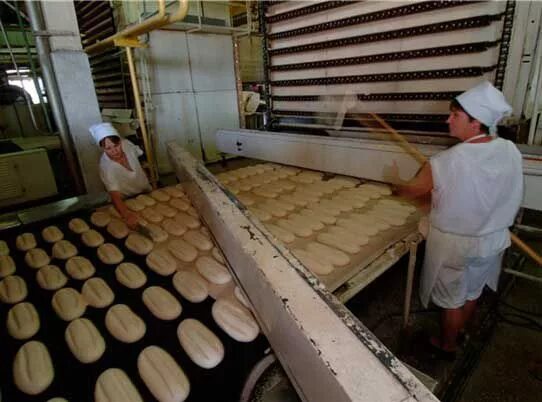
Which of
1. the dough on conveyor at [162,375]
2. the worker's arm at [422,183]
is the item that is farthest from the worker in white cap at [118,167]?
the worker's arm at [422,183]

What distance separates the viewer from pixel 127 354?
42.9 inches

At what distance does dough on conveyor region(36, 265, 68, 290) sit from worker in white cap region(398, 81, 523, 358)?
1829 millimetres

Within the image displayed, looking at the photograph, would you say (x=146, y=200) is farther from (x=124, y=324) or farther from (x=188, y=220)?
(x=124, y=324)

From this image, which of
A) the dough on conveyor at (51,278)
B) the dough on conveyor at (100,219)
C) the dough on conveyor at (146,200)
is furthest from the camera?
the dough on conveyor at (146,200)

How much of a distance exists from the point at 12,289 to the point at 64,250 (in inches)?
13.3

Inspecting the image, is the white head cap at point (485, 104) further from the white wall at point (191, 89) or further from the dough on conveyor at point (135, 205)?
the white wall at point (191, 89)

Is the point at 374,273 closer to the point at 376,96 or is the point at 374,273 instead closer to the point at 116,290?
the point at 116,290

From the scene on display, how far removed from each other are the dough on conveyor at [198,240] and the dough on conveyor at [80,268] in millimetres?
488

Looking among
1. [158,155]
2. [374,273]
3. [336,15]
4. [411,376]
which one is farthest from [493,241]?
[158,155]

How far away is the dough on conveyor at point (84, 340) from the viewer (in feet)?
3.50

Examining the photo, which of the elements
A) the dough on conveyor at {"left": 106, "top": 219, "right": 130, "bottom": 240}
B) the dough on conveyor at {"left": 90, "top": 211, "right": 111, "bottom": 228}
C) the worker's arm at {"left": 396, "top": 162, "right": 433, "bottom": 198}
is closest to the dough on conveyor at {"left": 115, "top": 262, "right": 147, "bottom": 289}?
the dough on conveyor at {"left": 106, "top": 219, "right": 130, "bottom": 240}

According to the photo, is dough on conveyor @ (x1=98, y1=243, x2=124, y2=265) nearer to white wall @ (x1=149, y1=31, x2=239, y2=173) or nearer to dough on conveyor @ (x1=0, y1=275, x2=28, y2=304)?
dough on conveyor @ (x1=0, y1=275, x2=28, y2=304)

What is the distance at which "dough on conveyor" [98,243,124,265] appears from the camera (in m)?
1.59

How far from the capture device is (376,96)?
9.68ft
